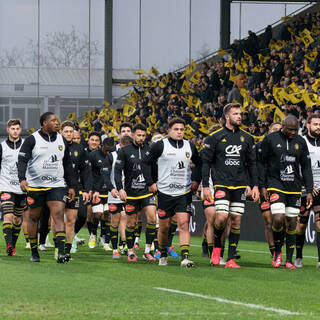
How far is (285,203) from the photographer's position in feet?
37.6

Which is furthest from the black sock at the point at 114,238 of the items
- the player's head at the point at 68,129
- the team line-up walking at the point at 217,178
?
the player's head at the point at 68,129

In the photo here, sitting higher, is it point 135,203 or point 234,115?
point 234,115

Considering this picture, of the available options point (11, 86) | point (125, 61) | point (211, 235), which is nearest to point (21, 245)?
point (211, 235)

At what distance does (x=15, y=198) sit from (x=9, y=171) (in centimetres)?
47

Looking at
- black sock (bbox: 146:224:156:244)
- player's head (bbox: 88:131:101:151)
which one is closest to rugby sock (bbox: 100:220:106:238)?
player's head (bbox: 88:131:101:151)

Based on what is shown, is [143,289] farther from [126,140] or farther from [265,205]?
[126,140]

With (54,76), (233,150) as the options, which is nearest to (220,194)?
(233,150)

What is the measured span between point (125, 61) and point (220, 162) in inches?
1316

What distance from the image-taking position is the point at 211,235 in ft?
42.9

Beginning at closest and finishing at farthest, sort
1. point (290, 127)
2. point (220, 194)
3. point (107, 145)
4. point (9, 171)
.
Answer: point (220, 194) < point (290, 127) < point (9, 171) < point (107, 145)

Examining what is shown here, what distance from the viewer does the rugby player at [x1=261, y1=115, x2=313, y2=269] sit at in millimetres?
11375

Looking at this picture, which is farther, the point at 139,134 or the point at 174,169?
the point at 139,134

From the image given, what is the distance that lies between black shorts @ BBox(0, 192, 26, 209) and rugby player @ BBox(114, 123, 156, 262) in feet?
6.76

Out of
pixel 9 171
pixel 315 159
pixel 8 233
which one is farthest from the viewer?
pixel 9 171
